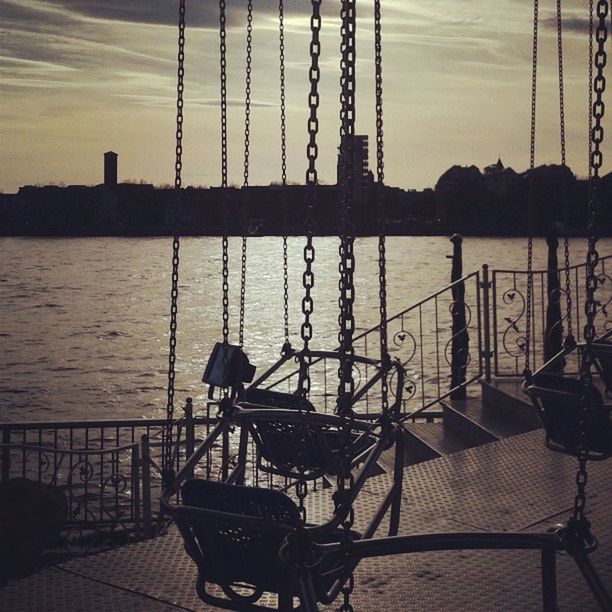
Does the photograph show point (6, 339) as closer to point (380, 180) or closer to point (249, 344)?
point (249, 344)

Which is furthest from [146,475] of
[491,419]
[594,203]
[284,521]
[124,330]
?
[124,330]

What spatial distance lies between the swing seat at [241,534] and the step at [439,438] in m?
4.55

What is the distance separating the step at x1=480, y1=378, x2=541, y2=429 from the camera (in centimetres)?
788

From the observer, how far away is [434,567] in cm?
491

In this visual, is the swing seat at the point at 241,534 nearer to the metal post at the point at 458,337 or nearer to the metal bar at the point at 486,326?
the metal bar at the point at 486,326

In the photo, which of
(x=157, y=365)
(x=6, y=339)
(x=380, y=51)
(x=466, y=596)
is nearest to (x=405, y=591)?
(x=466, y=596)

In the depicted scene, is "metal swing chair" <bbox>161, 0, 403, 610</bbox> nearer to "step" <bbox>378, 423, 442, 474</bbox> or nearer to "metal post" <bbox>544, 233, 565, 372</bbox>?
"step" <bbox>378, 423, 442, 474</bbox>

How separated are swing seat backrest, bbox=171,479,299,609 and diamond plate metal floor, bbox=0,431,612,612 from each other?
119 cm

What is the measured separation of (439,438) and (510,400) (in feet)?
2.17

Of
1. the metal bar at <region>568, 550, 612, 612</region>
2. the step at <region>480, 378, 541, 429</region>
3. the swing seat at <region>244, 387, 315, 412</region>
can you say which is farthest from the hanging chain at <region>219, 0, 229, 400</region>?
the step at <region>480, 378, 541, 429</region>

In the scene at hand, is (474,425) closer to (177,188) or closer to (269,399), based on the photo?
(269,399)

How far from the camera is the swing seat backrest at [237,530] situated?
3217 millimetres

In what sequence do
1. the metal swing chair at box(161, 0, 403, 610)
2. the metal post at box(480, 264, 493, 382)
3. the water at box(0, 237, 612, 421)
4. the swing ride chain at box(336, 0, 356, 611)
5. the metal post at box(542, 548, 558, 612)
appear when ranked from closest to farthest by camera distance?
1. the metal post at box(542, 548, 558, 612)
2. the metal swing chair at box(161, 0, 403, 610)
3. the swing ride chain at box(336, 0, 356, 611)
4. the metal post at box(480, 264, 493, 382)
5. the water at box(0, 237, 612, 421)

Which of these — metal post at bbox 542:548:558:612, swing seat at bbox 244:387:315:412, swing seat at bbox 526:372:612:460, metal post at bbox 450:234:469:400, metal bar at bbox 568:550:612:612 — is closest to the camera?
metal bar at bbox 568:550:612:612
